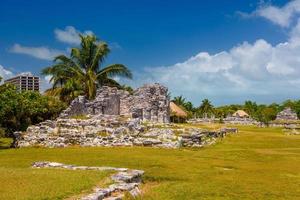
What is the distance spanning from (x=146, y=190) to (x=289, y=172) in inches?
353

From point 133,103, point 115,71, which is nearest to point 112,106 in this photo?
point 133,103

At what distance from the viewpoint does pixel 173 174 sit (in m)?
20.2

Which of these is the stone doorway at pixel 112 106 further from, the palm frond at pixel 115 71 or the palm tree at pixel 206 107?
the palm tree at pixel 206 107

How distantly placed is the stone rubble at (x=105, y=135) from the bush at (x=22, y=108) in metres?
3.26

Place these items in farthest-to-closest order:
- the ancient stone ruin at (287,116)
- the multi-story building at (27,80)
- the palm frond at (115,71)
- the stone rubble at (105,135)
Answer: the ancient stone ruin at (287,116), the multi-story building at (27,80), the palm frond at (115,71), the stone rubble at (105,135)

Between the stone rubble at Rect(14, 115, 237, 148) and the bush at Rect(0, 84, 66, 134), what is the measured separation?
10.7 ft

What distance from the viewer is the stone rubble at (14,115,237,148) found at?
33.2m

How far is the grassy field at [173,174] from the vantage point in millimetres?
15047

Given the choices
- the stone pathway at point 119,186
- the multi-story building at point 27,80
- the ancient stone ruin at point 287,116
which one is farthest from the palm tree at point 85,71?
the ancient stone ruin at point 287,116

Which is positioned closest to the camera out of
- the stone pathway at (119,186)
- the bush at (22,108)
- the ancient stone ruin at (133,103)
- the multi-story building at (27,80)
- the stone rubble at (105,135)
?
the stone pathway at (119,186)

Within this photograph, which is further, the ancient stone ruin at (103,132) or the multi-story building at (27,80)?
the multi-story building at (27,80)

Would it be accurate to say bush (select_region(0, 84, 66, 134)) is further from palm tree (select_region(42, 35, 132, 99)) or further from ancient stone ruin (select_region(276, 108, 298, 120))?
ancient stone ruin (select_region(276, 108, 298, 120))

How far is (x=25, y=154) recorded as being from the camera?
2808cm

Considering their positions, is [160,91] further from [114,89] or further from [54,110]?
[54,110]
